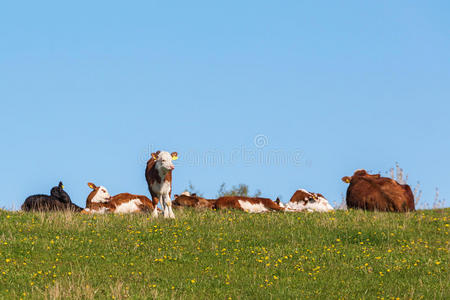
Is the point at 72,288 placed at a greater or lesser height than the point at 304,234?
lesser

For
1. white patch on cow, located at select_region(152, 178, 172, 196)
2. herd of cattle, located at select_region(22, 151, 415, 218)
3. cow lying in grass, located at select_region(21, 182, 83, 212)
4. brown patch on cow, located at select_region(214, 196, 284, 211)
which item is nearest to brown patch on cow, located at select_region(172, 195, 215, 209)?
herd of cattle, located at select_region(22, 151, 415, 218)

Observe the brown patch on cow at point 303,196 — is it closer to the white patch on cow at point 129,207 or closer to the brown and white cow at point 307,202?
the brown and white cow at point 307,202

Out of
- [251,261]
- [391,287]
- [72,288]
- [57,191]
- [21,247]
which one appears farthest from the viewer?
[57,191]

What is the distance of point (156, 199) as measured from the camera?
20.6m

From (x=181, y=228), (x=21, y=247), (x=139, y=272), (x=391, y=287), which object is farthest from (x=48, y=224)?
(x=391, y=287)

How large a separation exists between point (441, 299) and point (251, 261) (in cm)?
468

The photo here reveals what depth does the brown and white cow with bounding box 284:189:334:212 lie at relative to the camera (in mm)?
26578

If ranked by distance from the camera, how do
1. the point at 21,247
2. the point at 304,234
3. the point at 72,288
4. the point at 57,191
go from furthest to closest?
the point at 57,191
the point at 304,234
the point at 21,247
the point at 72,288

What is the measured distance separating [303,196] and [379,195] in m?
3.56

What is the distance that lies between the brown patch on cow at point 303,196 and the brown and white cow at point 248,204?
1.60m

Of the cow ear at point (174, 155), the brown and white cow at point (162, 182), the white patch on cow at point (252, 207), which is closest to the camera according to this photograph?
the brown and white cow at point (162, 182)

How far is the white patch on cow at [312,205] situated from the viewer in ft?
87.0

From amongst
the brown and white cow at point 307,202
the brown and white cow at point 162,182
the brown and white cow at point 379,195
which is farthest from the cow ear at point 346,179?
the brown and white cow at point 162,182

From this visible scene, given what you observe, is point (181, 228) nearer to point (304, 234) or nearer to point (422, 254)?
point (304, 234)
